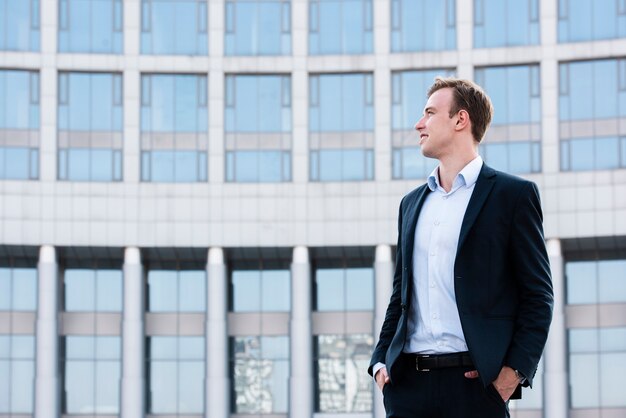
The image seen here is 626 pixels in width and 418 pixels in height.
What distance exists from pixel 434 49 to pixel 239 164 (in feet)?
28.3

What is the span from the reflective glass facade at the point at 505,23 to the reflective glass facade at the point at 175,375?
1590 centimetres

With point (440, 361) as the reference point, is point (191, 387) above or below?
below

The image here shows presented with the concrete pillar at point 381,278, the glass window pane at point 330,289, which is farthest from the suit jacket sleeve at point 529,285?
the glass window pane at point 330,289

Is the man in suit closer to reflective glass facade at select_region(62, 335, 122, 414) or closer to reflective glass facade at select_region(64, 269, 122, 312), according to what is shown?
reflective glass facade at select_region(62, 335, 122, 414)

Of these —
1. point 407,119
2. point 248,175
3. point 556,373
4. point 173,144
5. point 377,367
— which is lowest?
point 556,373

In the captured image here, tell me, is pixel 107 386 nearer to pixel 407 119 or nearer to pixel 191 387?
pixel 191 387

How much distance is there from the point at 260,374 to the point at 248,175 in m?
7.69

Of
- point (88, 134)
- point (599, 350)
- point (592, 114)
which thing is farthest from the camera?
point (88, 134)

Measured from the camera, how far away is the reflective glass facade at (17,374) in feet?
156

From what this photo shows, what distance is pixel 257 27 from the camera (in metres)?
48.6

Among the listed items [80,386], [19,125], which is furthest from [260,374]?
[19,125]

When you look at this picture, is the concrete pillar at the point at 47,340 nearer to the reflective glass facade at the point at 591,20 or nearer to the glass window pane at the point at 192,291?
the glass window pane at the point at 192,291

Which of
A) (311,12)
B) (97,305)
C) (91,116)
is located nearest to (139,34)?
(91,116)

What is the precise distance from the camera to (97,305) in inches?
1923
